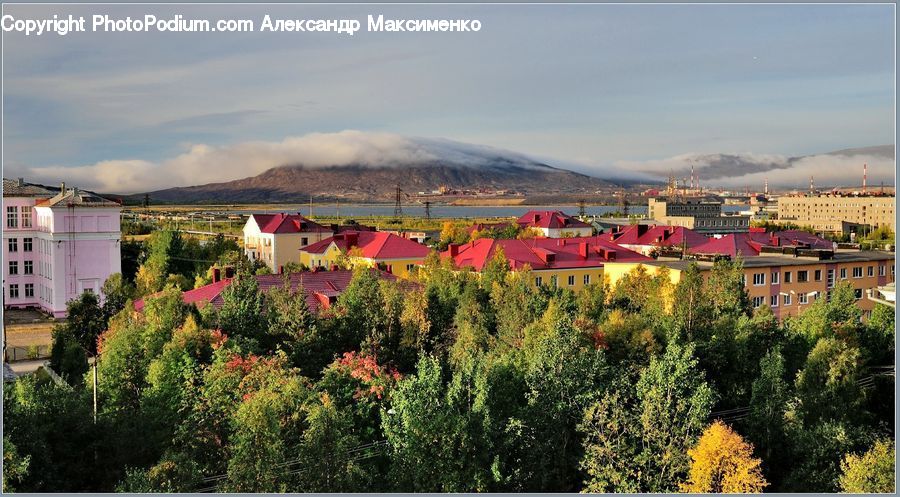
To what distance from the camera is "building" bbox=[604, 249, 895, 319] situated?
72.9 ft

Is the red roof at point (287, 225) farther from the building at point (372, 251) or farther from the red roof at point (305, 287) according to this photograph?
Result: the red roof at point (305, 287)

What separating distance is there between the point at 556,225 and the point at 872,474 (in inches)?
1380

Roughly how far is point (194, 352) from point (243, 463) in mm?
3802

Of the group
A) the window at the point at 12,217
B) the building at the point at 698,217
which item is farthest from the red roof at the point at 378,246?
the building at the point at 698,217

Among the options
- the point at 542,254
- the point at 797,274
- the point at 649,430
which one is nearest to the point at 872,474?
the point at 649,430

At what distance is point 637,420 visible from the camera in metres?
10.3

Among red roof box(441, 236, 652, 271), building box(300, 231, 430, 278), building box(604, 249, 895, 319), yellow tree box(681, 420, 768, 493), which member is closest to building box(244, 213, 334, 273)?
building box(300, 231, 430, 278)

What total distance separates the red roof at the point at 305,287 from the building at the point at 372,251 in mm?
6148

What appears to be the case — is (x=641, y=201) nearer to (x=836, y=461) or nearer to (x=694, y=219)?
(x=694, y=219)

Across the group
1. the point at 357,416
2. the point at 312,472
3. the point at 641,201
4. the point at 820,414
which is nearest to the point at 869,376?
the point at 820,414

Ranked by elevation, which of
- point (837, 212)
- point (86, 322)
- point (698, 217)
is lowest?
point (86, 322)

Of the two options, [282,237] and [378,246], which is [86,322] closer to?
[378,246]

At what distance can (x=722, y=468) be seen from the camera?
31.2ft

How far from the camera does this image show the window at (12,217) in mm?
23797
